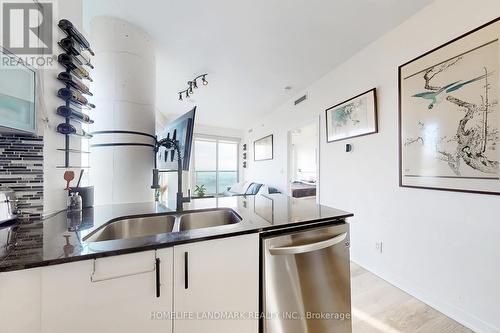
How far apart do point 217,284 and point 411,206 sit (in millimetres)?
1963

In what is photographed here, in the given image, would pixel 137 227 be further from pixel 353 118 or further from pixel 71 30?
pixel 353 118

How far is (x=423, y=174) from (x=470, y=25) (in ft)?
3.81

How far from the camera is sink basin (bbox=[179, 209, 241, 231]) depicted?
52.6 inches

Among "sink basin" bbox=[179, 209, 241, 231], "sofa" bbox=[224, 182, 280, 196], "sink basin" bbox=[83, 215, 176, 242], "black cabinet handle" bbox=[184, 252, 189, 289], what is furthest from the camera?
"sofa" bbox=[224, 182, 280, 196]

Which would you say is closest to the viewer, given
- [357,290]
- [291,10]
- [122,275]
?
[122,275]

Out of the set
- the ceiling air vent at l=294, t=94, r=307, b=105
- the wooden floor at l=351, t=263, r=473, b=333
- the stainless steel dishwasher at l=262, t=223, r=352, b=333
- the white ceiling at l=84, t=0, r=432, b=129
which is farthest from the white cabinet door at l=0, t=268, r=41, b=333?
the ceiling air vent at l=294, t=94, r=307, b=105

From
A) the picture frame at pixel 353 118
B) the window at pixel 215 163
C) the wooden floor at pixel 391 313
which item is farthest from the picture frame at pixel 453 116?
the window at pixel 215 163

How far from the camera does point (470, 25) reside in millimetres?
1462

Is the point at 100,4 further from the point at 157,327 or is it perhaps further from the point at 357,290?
the point at 357,290

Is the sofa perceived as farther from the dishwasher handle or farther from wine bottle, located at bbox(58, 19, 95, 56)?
wine bottle, located at bbox(58, 19, 95, 56)

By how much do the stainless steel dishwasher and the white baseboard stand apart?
3.50 feet

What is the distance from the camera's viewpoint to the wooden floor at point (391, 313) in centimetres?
147

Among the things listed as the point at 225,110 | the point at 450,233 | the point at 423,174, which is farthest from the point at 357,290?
the point at 225,110

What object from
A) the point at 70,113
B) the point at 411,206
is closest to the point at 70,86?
the point at 70,113
